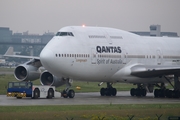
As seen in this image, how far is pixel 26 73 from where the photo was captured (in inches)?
2116

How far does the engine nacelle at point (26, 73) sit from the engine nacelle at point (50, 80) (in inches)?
40.3

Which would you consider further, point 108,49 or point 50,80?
point 50,80

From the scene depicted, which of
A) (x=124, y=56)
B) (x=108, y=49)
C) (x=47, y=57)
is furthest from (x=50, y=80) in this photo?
(x=124, y=56)

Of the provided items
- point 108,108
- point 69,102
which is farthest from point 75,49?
point 108,108

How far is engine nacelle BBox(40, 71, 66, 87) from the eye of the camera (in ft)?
172

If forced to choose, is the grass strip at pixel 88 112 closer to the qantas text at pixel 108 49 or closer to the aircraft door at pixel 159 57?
the qantas text at pixel 108 49

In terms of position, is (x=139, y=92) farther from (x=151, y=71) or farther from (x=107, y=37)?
(x=107, y=37)

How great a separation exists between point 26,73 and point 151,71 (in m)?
13.1

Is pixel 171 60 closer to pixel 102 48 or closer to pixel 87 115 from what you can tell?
pixel 102 48

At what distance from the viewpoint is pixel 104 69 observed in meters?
50.0

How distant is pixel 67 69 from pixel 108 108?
9.70 meters

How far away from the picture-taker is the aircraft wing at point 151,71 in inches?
1976

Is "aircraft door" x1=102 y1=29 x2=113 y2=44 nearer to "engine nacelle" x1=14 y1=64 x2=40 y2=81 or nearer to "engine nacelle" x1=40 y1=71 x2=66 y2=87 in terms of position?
"engine nacelle" x1=40 y1=71 x2=66 y2=87

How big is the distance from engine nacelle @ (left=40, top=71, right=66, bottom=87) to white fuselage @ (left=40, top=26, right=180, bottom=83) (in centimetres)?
431
